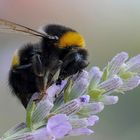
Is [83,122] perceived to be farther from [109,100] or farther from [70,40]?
[70,40]

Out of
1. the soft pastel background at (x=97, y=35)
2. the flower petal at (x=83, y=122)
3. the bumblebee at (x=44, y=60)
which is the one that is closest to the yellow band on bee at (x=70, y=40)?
the bumblebee at (x=44, y=60)

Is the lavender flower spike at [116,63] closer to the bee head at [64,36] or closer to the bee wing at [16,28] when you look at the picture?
the bee head at [64,36]

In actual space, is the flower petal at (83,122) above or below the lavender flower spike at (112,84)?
below

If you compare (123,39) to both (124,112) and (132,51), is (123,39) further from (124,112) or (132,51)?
(124,112)

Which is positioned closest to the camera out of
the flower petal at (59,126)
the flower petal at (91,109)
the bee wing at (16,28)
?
the flower petal at (59,126)

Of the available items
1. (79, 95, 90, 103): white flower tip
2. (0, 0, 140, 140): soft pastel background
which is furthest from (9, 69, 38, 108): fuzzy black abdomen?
(0, 0, 140, 140): soft pastel background

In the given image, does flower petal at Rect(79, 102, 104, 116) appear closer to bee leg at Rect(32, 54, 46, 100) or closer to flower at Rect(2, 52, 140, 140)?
flower at Rect(2, 52, 140, 140)

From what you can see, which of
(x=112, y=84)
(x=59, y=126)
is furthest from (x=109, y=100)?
(x=59, y=126)

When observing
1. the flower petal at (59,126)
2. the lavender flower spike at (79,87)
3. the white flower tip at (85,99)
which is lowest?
the flower petal at (59,126)
